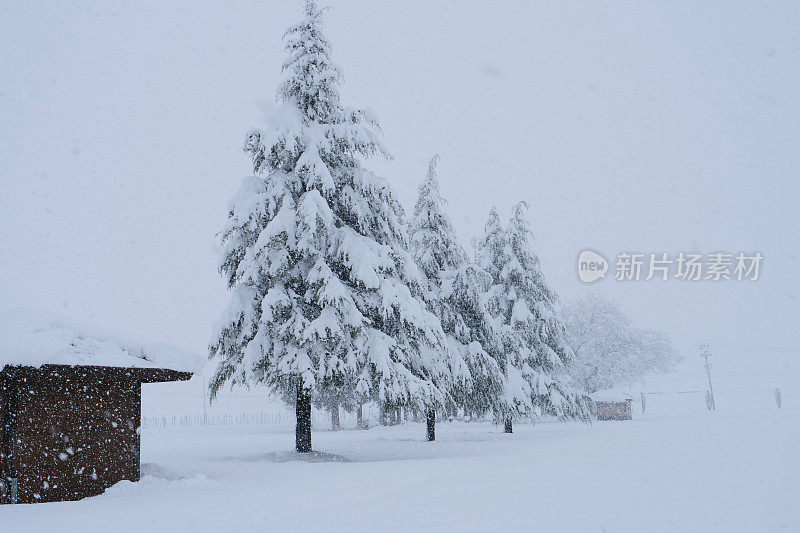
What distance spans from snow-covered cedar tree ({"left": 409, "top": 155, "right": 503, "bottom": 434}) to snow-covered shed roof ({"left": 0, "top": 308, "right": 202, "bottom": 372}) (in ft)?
36.3

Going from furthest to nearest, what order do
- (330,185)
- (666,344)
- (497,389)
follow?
1. (666,344)
2. (497,389)
3. (330,185)

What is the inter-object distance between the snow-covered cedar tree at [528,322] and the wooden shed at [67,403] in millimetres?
16675

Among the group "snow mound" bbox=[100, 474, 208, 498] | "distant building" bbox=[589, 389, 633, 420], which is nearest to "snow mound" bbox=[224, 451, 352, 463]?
"snow mound" bbox=[100, 474, 208, 498]

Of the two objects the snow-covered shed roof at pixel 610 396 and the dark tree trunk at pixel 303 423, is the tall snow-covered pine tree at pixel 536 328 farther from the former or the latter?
the snow-covered shed roof at pixel 610 396

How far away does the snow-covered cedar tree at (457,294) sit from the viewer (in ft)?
75.6

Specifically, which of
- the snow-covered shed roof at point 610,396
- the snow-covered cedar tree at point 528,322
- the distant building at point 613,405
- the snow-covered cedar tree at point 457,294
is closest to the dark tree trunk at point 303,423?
the snow-covered cedar tree at point 457,294

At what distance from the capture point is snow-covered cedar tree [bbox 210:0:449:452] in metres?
15.8

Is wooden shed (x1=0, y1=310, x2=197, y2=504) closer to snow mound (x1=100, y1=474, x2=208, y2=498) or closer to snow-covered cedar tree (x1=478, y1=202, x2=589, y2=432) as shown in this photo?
snow mound (x1=100, y1=474, x2=208, y2=498)

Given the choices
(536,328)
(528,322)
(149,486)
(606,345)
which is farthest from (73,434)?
(606,345)

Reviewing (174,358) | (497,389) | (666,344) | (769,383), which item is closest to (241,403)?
(666,344)

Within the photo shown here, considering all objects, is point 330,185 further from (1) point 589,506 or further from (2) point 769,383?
(2) point 769,383

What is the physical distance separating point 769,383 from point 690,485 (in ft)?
453

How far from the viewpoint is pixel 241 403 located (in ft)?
432

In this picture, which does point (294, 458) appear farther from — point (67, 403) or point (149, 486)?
point (67, 403)
